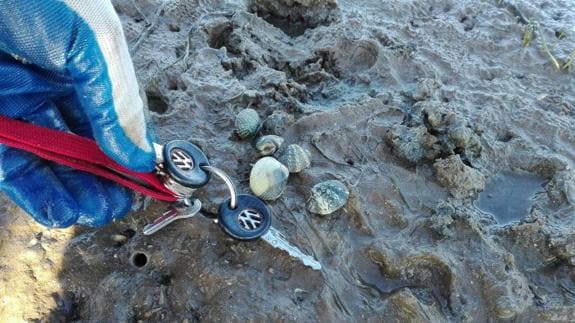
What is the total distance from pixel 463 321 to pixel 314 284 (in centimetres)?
84

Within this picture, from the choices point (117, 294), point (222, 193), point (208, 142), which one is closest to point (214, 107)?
point (208, 142)

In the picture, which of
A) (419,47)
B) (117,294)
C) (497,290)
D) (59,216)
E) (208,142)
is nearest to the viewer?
(59,216)

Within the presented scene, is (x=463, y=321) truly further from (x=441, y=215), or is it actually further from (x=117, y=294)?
(x=117, y=294)

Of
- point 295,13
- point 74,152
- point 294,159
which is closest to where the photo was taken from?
point 74,152

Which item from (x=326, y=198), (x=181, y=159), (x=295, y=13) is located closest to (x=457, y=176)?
(x=326, y=198)

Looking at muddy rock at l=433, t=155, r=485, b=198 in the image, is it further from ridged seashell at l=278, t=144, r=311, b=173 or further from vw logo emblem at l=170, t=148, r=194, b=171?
vw logo emblem at l=170, t=148, r=194, b=171

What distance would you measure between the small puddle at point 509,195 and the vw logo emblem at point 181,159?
190 centimetres

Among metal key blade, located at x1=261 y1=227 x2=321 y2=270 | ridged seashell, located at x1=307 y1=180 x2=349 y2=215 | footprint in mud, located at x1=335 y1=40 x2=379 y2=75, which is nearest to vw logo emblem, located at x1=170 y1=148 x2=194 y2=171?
metal key blade, located at x1=261 y1=227 x2=321 y2=270

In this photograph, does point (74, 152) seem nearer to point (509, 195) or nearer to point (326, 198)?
point (326, 198)

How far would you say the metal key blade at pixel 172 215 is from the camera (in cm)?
253

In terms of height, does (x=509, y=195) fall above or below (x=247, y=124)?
below

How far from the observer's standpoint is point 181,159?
247 centimetres

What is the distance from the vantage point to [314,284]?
2.53 m

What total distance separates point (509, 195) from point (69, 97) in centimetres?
283
